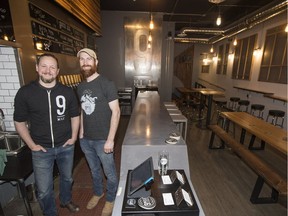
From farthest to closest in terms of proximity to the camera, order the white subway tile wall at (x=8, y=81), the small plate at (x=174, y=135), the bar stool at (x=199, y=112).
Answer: the bar stool at (x=199, y=112) → the white subway tile wall at (x=8, y=81) → the small plate at (x=174, y=135)

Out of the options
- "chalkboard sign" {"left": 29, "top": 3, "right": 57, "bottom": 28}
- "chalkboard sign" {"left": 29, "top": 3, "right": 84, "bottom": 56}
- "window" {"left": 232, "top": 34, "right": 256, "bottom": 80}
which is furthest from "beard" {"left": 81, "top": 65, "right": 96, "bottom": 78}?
"window" {"left": 232, "top": 34, "right": 256, "bottom": 80}

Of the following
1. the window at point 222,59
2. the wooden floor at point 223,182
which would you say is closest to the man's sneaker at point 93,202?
the wooden floor at point 223,182

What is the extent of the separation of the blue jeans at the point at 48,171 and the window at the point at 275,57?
18.1 feet

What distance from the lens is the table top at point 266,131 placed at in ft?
7.18

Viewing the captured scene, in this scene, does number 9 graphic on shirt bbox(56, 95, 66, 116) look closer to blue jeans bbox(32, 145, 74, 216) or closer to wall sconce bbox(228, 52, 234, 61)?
blue jeans bbox(32, 145, 74, 216)

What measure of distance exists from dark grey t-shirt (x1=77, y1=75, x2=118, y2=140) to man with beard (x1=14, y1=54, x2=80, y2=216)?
5.3 inches

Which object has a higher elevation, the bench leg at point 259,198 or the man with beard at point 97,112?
the man with beard at point 97,112

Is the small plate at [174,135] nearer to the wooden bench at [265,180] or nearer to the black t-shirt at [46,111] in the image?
the black t-shirt at [46,111]

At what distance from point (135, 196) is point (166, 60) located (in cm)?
615

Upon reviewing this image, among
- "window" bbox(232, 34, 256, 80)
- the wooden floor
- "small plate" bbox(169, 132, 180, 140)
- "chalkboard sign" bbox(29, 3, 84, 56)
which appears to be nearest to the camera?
"small plate" bbox(169, 132, 180, 140)

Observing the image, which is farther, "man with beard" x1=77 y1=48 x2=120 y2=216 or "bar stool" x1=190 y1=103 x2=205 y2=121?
"bar stool" x1=190 y1=103 x2=205 y2=121

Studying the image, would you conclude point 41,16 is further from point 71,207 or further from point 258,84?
point 258,84

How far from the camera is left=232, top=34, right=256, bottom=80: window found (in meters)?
6.41

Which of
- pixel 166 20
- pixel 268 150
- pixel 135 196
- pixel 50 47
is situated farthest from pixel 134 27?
pixel 135 196
